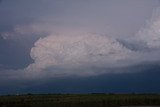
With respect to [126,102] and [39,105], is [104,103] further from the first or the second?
[39,105]

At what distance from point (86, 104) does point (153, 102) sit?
22056 mm

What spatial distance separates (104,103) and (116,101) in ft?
21.3

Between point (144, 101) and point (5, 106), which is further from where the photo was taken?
point (144, 101)

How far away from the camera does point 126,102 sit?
152 meters

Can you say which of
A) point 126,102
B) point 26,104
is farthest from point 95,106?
point 26,104

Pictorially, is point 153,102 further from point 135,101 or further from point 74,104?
point 74,104

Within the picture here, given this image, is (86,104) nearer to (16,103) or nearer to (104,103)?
(104,103)

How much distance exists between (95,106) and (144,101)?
18744mm

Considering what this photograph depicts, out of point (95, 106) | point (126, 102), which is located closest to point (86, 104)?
point (95, 106)

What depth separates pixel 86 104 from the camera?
479ft

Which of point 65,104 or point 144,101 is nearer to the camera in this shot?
point 65,104

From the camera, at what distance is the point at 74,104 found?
474 feet

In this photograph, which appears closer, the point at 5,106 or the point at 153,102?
the point at 5,106

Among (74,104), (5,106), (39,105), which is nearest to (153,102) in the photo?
(74,104)
